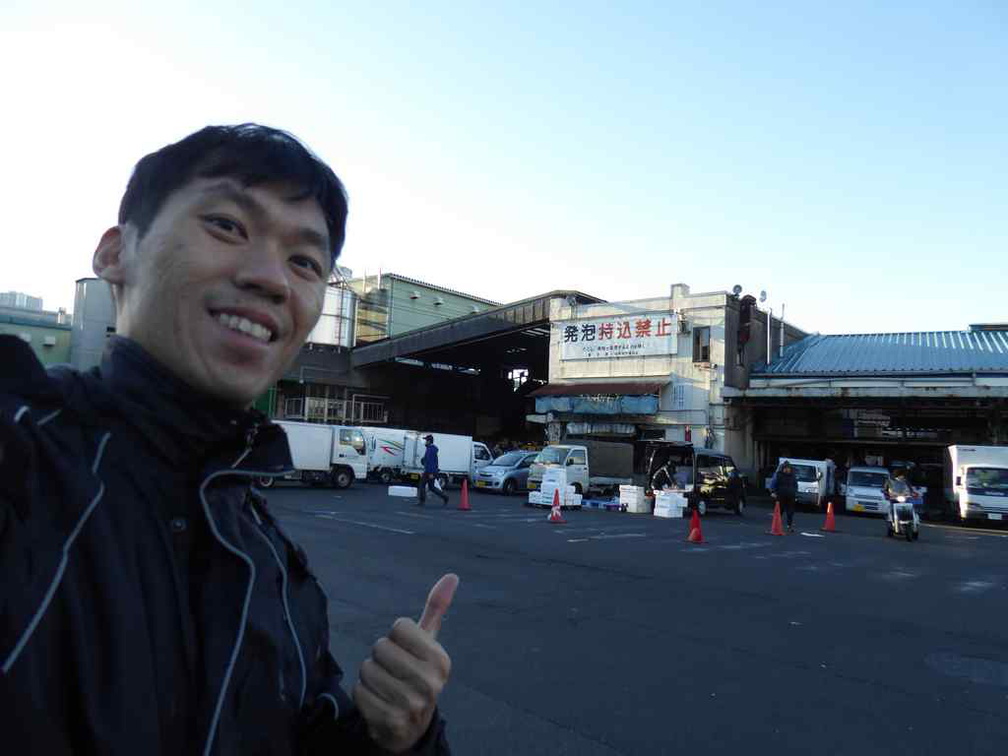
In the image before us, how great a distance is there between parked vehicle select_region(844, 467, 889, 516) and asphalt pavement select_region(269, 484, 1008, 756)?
38.8ft

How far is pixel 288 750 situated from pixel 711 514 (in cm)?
2302

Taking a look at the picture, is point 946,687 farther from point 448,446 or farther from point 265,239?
point 448,446

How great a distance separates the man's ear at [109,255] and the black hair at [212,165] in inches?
1.5

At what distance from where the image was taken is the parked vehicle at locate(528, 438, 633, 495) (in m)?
25.6

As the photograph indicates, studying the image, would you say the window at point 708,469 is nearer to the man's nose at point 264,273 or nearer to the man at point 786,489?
the man at point 786,489

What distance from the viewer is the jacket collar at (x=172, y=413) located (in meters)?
1.15

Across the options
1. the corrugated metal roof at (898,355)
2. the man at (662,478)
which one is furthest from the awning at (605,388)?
the man at (662,478)

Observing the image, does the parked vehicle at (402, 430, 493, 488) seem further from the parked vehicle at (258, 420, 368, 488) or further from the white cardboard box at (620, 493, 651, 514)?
the white cardboard box at (620, 493, 651, 514)

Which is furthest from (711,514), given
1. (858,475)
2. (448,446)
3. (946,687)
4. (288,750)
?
(288,750)

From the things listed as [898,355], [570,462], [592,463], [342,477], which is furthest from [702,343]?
[342,477]

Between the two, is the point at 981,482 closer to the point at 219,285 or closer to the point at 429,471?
the point at 429,471

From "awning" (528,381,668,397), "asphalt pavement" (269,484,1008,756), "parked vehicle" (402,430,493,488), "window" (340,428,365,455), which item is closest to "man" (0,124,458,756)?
"asphalt pavement" (269,484,1008,756)

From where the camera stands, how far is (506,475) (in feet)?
87.7

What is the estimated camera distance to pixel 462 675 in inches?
191
